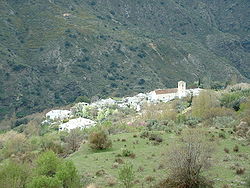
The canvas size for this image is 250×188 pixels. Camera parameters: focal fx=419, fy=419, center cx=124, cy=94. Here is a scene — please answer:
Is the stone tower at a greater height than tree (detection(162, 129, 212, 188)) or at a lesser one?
greater

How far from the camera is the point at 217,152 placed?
23047 mm

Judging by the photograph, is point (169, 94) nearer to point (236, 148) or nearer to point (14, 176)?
point (236, 148)

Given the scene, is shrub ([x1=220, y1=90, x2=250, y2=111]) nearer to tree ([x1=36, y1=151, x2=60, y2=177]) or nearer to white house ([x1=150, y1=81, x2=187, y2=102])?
white house ([x1=150, y1=81, x2=187, y2=102])

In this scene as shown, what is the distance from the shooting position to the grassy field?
717 inches

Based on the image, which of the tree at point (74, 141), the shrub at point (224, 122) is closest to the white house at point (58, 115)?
A: the tree at point (74, 141)

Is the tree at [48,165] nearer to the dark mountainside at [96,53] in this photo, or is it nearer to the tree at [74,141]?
the tree at [74,141]

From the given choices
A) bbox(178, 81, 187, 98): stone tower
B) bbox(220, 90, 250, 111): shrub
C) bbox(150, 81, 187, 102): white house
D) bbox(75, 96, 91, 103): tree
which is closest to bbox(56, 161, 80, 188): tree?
bbox(220, 90, 250, 111): shrub

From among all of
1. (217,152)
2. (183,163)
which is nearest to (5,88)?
(217,152)

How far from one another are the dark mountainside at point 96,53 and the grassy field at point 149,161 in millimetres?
55376

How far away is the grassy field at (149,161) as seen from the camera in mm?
18203

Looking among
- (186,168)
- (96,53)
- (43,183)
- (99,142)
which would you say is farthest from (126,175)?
(96,53)

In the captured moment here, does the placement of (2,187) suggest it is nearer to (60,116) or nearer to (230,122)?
(230,122)

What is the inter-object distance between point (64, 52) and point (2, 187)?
84.7 m

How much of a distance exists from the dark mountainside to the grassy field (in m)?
55.4
